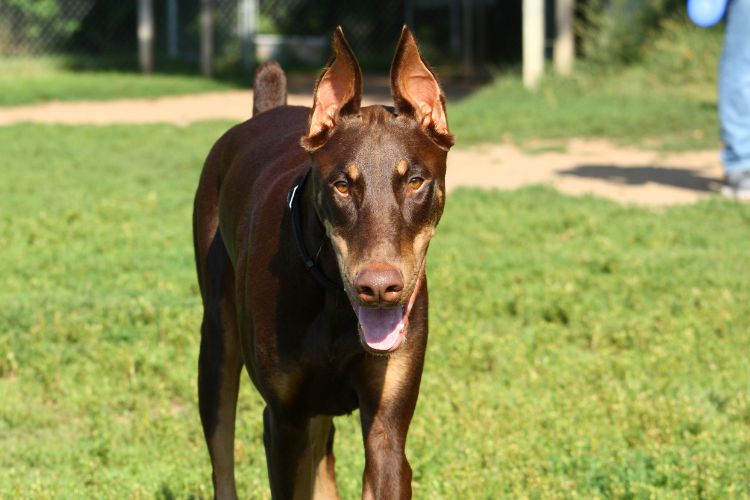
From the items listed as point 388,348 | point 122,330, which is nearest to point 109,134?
point 122,330

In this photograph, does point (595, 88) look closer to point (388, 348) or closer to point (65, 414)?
point (65, 414)

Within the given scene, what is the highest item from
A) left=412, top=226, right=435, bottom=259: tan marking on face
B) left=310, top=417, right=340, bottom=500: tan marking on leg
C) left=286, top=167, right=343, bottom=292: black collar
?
left=412, top=226, right=435, bottom=259: tan marking on face

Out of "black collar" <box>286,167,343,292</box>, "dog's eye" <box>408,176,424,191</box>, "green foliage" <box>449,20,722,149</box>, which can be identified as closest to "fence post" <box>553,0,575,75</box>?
"green foliage" <box>449,20,722,149</box>

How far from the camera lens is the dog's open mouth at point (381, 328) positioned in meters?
3.47

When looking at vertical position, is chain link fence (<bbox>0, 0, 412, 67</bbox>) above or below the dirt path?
below

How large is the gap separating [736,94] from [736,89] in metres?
0.04

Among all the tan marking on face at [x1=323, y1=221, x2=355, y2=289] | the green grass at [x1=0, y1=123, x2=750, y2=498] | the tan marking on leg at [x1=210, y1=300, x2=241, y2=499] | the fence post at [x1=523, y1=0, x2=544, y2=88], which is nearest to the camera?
the tan marking on face at [x1=323, y1=221, x2=355, y2=289]

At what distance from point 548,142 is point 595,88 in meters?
4.23

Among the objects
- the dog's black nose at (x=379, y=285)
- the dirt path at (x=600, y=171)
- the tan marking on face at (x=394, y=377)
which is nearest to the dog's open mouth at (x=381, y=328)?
the dog's black nose at (x=379, y=285)

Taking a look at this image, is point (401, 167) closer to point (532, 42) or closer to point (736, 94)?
point (736, 94)

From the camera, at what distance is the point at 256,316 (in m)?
3.90

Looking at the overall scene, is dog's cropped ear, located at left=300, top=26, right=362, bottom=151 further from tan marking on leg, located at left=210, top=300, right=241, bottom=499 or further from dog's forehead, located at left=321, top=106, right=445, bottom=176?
tan marking on leg, located at left=210, top=300, right=241, bottom=499

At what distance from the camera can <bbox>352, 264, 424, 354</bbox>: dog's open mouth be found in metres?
3.47

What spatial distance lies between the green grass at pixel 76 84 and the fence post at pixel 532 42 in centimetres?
513
